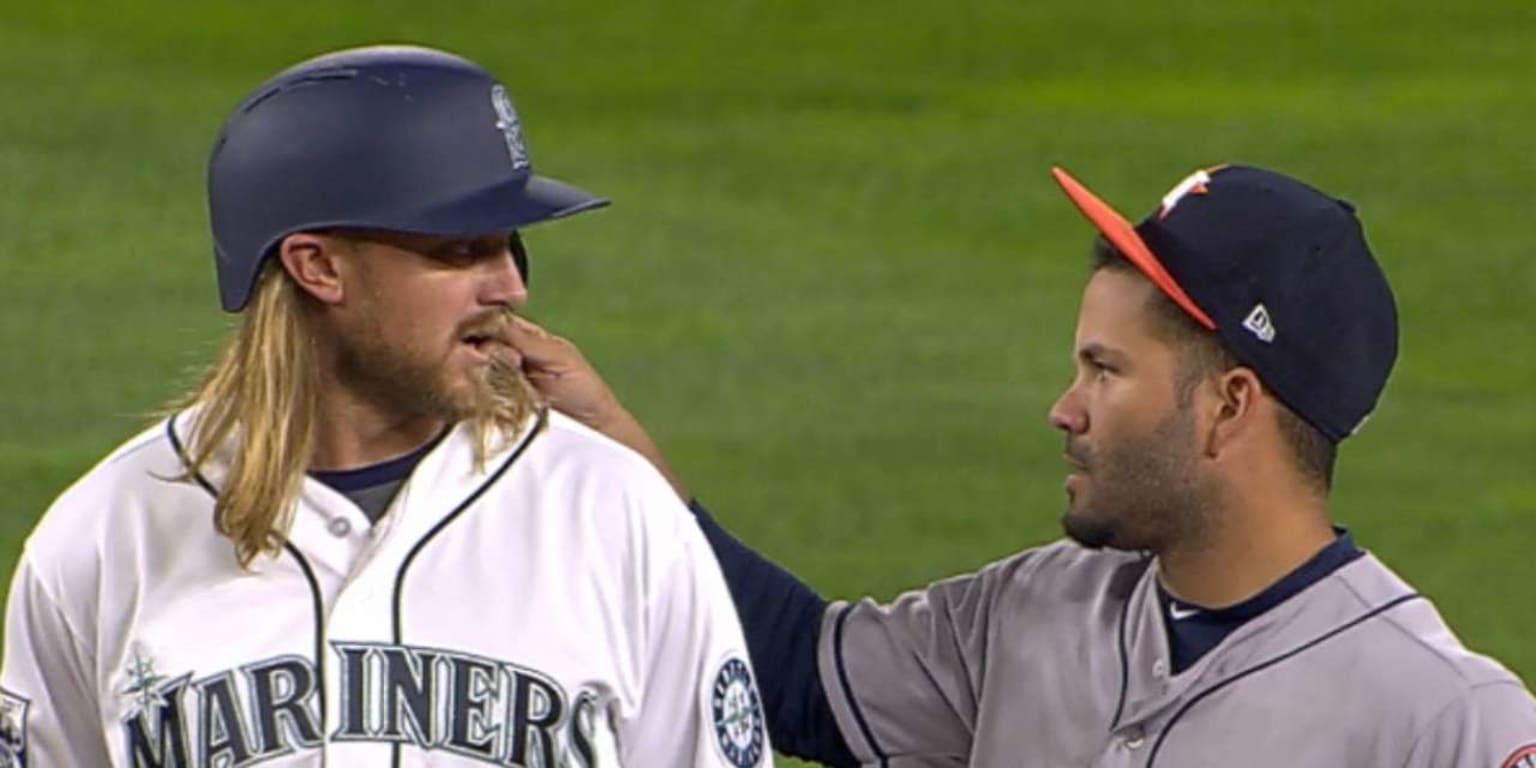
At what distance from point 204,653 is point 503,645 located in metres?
0.30

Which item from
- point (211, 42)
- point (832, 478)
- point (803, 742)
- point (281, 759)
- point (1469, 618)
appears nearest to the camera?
point (281, 759)

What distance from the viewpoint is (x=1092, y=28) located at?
16.3 meters

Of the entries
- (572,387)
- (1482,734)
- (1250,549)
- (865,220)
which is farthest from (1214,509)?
(865,220)

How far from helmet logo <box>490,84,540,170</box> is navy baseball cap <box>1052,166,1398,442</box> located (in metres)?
0.68

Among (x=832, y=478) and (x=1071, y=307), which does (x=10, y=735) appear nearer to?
(x=832, y=478)

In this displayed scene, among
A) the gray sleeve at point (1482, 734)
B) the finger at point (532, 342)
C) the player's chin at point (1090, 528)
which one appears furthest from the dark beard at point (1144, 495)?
the finger at point (532, 342)

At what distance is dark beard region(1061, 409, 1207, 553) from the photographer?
12.4 ft

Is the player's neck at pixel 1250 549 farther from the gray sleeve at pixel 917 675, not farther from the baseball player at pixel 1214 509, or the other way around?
the gray sleeve at pixel 917 675

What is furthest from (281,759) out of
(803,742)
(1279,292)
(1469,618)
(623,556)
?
(1469,618)

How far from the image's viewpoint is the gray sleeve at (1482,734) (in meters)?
3.51

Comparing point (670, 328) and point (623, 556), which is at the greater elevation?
point (623, 556)

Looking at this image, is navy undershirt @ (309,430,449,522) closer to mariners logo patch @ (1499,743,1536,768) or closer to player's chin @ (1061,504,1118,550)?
player's chin @ (1061,504,1118,550)

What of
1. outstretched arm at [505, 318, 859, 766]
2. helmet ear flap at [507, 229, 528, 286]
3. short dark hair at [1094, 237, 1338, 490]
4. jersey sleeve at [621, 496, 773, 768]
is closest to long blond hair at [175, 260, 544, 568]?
helmet ear flap at [507, 229, 528, 286]

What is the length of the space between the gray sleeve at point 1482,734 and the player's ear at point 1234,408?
42 cm
